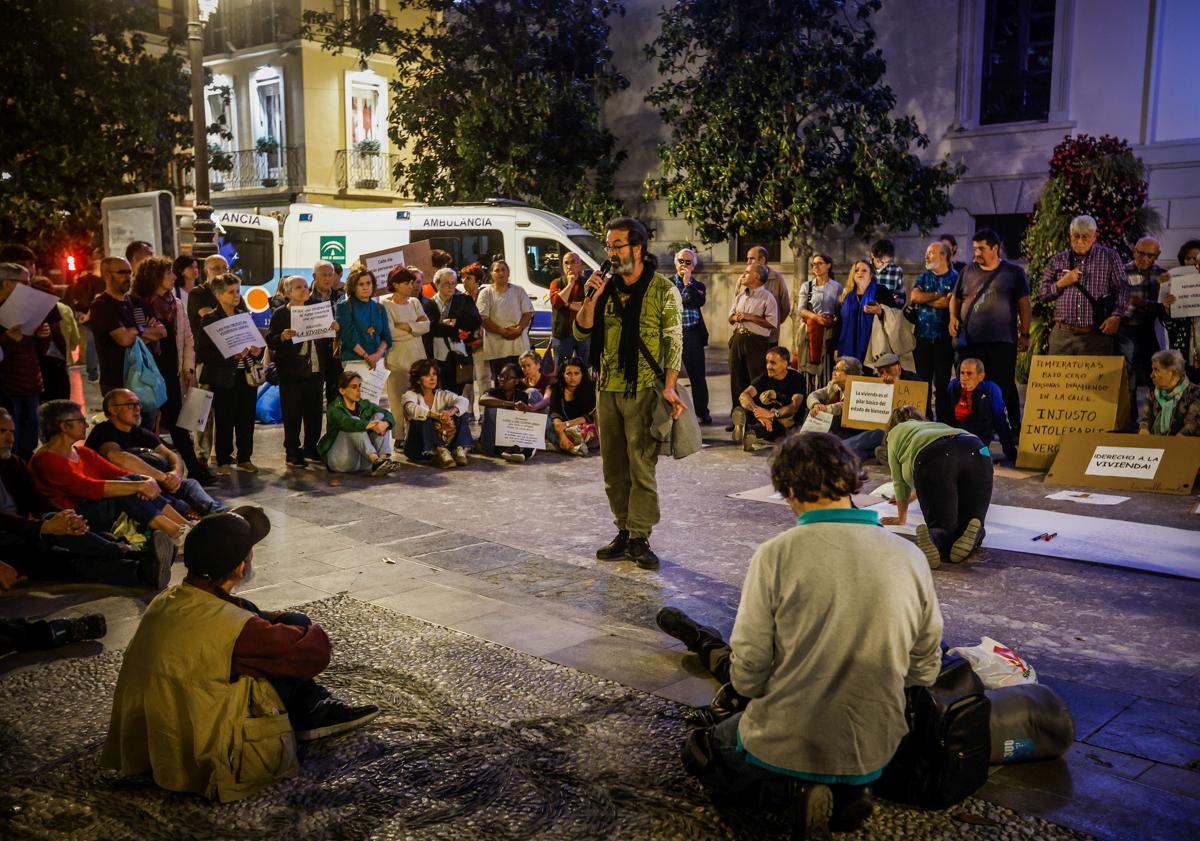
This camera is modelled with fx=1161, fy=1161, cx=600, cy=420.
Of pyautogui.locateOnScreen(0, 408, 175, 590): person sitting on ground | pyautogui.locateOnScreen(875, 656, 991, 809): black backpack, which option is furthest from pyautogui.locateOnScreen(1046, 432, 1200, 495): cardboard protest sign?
pyautogui.locateOnScreen(0, 408, 175, 590): person sitting on ground

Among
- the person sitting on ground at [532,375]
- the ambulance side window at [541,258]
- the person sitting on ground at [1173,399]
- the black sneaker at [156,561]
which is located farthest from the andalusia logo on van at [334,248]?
the person sitting on ground at [1173,399]

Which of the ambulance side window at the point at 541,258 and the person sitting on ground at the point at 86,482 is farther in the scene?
the ambulance side window at the point at 541,258

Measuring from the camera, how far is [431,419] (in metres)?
10.7

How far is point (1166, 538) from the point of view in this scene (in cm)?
755

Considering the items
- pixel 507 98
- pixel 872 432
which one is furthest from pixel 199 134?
pixel 872 432

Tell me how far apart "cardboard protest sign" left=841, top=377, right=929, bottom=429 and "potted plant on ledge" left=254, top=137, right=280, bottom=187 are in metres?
24.7

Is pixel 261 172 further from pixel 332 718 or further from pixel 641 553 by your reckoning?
pixel 332 718

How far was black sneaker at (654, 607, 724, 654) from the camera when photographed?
16.8 ft

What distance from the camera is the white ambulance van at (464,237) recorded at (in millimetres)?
17234

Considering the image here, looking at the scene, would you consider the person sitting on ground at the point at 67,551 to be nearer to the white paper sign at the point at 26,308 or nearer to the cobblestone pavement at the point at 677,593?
the cobblestone pavement at the point at 677,593

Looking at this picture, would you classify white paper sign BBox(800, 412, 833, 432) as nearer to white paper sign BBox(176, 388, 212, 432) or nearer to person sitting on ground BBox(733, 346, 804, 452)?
person sitting on ground BBox(733, 346, 804, 452)

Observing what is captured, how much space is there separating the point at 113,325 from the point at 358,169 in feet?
78.4

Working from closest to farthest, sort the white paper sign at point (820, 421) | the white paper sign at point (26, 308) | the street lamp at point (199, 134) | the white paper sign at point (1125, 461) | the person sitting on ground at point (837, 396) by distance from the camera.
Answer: the white paper sign at point (26, 308)
the white paper sign at point (1125, 461)
the white paper sign at point (820, 421)
the person sitting on ground at point (837, 396)
the street lamp at point (199, 134)

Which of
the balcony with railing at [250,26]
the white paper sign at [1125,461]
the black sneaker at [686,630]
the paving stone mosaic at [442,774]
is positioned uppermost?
the balcony with railing at [250,26]
